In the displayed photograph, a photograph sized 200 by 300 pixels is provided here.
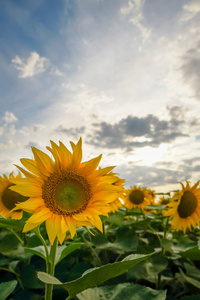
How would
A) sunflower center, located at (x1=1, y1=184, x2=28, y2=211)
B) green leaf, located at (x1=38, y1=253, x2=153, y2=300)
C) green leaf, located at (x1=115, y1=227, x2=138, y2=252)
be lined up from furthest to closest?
green leaf, located at (x1=115, y1=227, x2=138, y2=252) → sunflower center, located at (x1=1, y1=184, x2=28, y2=211) → green leaf, located at (x1=38, y1=253, x2=153, y2=300)

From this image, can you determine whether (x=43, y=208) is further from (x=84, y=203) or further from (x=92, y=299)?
(x=92, y=299)

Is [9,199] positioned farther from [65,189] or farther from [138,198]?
[138,198]

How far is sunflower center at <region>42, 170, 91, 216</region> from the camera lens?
5.49 ft

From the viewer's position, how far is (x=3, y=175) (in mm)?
2783

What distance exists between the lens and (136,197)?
4812 mm

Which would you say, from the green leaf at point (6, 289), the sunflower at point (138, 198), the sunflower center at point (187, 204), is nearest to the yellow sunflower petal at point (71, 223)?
the green leaf at point (6, 289)

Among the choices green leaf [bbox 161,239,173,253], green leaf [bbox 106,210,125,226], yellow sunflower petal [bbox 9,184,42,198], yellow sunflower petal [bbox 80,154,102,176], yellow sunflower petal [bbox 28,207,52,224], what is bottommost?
green leaf [bbox 161,239,173,253]

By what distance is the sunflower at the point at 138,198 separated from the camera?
4816mm

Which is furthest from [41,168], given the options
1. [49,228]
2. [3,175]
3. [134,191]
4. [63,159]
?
[134,191]

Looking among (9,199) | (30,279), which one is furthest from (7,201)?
(30,279)

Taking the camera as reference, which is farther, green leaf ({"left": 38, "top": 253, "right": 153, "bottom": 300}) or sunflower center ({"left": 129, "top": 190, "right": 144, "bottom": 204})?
sunflower center ({"left": 129, "top": 190, "right": 144, "bottom": 204})

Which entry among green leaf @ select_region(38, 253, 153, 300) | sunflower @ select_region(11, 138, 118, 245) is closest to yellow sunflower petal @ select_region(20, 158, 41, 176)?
sunflower @ select_region(11, 138, 118, 245)

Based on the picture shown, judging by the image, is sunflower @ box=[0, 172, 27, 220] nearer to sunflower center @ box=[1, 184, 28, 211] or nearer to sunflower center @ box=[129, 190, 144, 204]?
sunflower center @ box=[1, 184, 28, 211]

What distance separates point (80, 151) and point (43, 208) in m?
0.42
